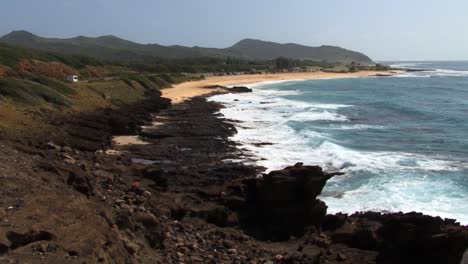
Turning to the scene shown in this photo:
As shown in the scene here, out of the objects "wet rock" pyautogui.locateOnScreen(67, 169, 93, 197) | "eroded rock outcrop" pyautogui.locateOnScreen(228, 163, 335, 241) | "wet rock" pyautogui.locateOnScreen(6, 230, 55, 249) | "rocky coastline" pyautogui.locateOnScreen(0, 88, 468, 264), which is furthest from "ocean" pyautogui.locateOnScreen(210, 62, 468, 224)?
"wet rock" pyautogui.locateOnScreen(6, 230, 55, 249)

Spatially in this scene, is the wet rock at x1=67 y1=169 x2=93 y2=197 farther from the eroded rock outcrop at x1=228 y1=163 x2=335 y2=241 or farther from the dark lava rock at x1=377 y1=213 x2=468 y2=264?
the dark lava rock at x1=377 y1=213 x2=468 y2=264

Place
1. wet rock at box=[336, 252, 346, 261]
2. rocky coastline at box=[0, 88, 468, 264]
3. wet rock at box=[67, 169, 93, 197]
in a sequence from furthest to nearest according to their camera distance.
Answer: wet rock at box=[67, 169, 93, 197] → wet rock at box=[336, 252, 346, 261] → rocky coastline at box=[0, 88, 468, 264]

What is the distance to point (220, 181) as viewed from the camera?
18.0m

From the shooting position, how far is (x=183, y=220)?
1366 centimetres

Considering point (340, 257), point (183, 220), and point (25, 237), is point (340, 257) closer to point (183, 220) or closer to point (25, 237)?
point (183, 220)

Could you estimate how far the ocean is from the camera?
18.1 m

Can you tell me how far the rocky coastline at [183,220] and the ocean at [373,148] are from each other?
9.25 feet

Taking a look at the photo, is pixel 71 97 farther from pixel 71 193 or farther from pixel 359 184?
pixel 71 193

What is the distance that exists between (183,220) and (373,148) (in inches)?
681

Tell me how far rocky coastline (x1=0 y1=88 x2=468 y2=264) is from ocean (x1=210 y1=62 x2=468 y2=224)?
2.82 m

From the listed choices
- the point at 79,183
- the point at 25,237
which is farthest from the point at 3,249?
the point at 79,183

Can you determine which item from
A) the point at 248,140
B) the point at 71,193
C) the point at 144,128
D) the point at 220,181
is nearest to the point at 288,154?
the point at 248,140

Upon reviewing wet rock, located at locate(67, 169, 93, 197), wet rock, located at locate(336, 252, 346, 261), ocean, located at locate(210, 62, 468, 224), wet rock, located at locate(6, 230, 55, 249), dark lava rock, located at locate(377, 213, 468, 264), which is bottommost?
ocean, located at locate(210, 62, 468, 224)

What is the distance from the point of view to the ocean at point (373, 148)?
18.1 meters
